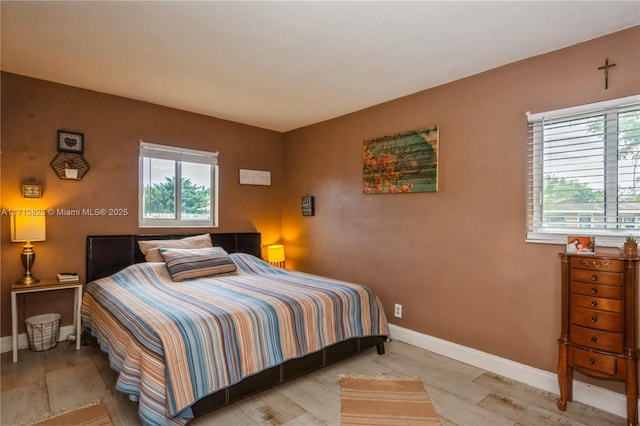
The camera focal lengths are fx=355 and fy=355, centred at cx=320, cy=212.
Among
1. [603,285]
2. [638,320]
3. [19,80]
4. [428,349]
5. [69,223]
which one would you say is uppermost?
[19,80]

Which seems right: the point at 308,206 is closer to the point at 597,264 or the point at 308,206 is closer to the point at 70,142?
the point at 70,142

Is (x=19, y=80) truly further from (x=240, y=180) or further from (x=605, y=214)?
(x=605, y=214)

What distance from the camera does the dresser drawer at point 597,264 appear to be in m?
1.98

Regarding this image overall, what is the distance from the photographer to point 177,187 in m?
3.99

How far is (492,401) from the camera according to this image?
2328 mm

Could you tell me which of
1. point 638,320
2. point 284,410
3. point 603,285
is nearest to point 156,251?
point 284,410

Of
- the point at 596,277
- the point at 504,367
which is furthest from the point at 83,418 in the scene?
the point at 596,277

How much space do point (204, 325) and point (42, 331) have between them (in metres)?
1.92

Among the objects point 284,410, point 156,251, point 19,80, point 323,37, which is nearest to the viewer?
point 284,410

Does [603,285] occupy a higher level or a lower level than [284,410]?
higher

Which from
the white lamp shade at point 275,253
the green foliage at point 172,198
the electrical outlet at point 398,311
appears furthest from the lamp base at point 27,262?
the electrical outlet at point 398,311

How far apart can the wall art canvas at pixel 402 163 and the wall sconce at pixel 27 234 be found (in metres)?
2.97

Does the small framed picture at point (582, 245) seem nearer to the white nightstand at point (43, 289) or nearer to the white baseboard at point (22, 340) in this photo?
the white nightstand at point (43, 289)

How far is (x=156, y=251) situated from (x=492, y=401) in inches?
123
